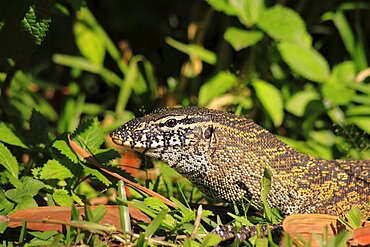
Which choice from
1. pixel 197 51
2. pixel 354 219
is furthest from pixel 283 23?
pixel 354 219

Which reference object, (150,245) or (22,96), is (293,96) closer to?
(22,96)

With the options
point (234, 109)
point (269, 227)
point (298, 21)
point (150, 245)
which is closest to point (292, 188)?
point (269, 227)

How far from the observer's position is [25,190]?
12.8 ft

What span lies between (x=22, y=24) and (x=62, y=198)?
1133 mm

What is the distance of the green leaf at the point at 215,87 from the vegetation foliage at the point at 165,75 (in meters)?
0.01

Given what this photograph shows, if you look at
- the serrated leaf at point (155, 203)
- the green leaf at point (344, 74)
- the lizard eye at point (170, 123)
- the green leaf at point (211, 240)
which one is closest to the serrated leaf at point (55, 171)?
the serrated leaf at point (155, 203)

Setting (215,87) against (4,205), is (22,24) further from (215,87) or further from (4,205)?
(215,87)

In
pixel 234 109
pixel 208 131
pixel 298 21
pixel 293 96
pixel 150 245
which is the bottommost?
pixel 150 245

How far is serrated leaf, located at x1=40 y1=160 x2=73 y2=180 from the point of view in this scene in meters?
3.98

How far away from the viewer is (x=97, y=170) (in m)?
4.08

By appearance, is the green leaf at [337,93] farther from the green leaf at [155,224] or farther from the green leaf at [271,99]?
the green leaf at [155,224]

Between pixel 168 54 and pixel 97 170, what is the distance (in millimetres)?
2971

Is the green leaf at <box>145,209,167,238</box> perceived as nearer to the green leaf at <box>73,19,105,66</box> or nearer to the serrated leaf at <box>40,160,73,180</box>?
the serrated leaf at <box>40,160,73,180</box>

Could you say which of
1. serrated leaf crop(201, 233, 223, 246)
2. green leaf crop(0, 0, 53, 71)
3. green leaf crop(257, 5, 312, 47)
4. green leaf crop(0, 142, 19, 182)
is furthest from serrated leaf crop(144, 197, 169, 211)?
green leaf crop(257, 5, 312, 47)
